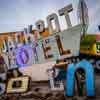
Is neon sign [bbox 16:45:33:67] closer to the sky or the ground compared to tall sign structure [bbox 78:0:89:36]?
closer to the ground

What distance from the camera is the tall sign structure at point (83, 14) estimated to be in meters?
5.02

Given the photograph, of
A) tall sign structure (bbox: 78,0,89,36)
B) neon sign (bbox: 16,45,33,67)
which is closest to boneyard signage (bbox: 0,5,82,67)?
neon sign (bbox: 16,45,33,67)

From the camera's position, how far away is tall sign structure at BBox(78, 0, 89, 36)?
16.5ft

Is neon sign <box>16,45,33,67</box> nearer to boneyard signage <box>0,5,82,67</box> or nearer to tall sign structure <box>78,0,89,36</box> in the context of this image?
boneyard signage <box>0,5,82,67</box>

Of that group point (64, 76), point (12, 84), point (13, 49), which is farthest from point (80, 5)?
point (12, 84)

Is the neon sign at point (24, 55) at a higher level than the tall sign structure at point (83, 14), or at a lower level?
lower

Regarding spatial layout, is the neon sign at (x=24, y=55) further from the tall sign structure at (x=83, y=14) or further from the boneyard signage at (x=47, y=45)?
the tall sign structure at (x=83, y=14)

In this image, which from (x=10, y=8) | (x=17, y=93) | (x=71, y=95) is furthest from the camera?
(x=10, y=8)

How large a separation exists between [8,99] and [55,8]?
7.26 ft

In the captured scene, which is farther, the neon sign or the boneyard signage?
the neon sign

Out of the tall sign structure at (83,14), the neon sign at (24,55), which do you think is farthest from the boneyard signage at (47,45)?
the tall sign structure at (83,14)

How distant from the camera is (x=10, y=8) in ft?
18.0

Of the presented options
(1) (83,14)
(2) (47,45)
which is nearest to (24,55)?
(2) (47,45)

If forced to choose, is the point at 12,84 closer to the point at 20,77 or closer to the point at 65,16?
the point at 20,77
